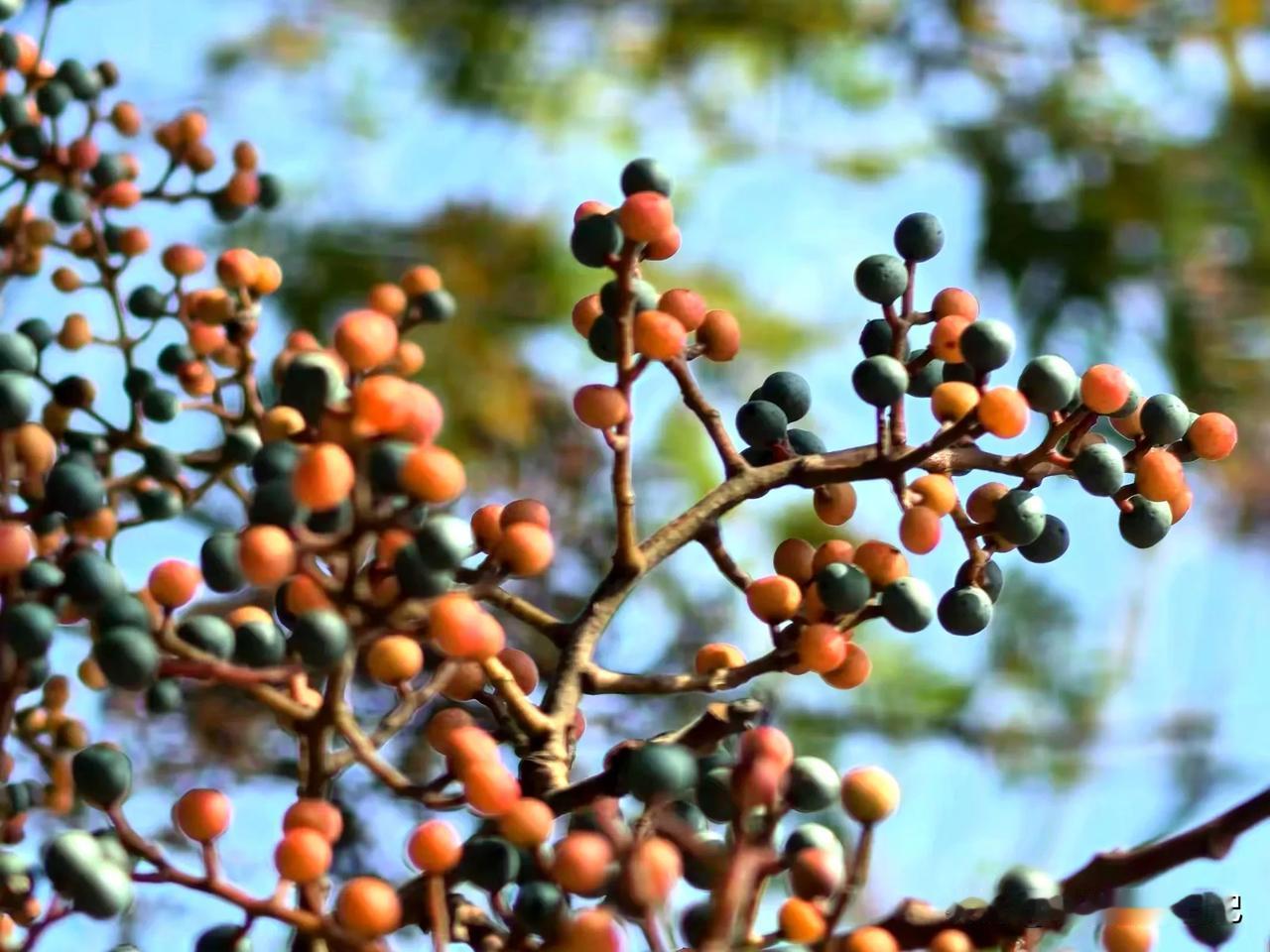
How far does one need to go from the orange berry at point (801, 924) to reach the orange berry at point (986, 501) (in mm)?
143

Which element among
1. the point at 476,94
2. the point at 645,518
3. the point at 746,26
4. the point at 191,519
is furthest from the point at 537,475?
the point at 746,26

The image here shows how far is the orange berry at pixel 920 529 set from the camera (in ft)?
1.24

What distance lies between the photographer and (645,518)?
44.5 inches

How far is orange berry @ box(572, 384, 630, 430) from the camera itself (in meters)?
0.36

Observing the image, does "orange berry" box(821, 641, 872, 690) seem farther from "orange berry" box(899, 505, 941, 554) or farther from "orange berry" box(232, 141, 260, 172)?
"orange berry" box(232, 141, 260, 172)

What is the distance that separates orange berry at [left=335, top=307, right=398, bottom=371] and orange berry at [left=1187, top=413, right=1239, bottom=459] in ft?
0.78

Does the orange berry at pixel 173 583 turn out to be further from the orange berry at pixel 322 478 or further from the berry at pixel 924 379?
the berry at pixel 924 379

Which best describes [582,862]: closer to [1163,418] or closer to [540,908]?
[540,908]

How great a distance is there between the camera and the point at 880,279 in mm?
408

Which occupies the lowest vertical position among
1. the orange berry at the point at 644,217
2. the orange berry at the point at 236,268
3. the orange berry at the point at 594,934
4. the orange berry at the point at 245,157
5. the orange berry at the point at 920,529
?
the orange berry at the point at 594,934

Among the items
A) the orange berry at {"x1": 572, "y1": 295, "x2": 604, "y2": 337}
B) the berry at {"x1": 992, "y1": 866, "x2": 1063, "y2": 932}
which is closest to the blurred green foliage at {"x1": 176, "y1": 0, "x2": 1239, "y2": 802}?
the orange berry at {"x1": 572, "y1": 295, "x2": 604, "y2": 337}

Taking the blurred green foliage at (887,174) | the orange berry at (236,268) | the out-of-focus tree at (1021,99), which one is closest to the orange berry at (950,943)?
the orange berry at (236,268)

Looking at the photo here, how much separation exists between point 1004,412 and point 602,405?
0.35 ft

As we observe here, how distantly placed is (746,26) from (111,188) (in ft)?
3.32
